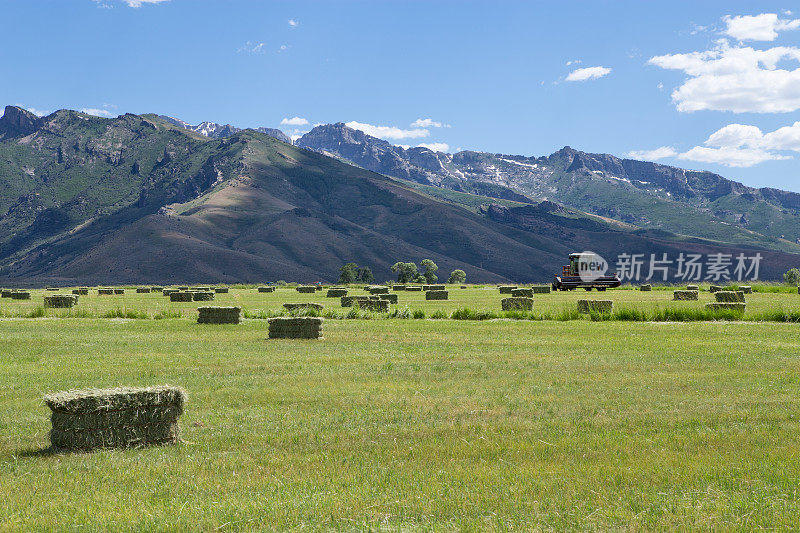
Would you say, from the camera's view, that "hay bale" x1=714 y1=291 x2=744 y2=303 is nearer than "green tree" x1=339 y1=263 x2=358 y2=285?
Yes

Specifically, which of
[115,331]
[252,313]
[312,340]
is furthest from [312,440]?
[252,313]

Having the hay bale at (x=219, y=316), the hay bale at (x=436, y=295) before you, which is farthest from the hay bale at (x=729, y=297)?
the hay bale at (x=219, y=316)

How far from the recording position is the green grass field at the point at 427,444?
23.2ft

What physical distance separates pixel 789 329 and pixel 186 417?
959 inches

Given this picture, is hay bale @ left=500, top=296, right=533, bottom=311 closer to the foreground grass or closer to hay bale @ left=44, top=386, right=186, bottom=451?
the foreground grass

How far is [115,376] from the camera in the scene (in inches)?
620

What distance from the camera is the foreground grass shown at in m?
7.09

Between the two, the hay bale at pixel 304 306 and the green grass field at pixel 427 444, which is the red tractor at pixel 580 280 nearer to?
the hay bale at pixel 304 306

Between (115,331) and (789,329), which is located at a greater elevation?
(789,329)

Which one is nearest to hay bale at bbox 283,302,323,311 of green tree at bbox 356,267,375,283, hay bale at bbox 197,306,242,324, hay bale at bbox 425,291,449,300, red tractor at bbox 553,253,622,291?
hay bale at bbox 197,306,242,324

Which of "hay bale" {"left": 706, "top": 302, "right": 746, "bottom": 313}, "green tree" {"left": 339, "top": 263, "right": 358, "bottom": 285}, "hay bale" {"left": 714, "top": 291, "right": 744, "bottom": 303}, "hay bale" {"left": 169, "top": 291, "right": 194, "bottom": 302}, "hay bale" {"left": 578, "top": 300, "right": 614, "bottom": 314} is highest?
"hay bale" {"left": 714, "top": 291, "right": 744, "bottom": 303}

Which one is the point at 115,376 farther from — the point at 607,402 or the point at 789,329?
the point at 789,329

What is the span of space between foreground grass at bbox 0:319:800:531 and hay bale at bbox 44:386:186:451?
0.37 m

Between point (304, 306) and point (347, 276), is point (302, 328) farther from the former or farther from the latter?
point (347, 276)
